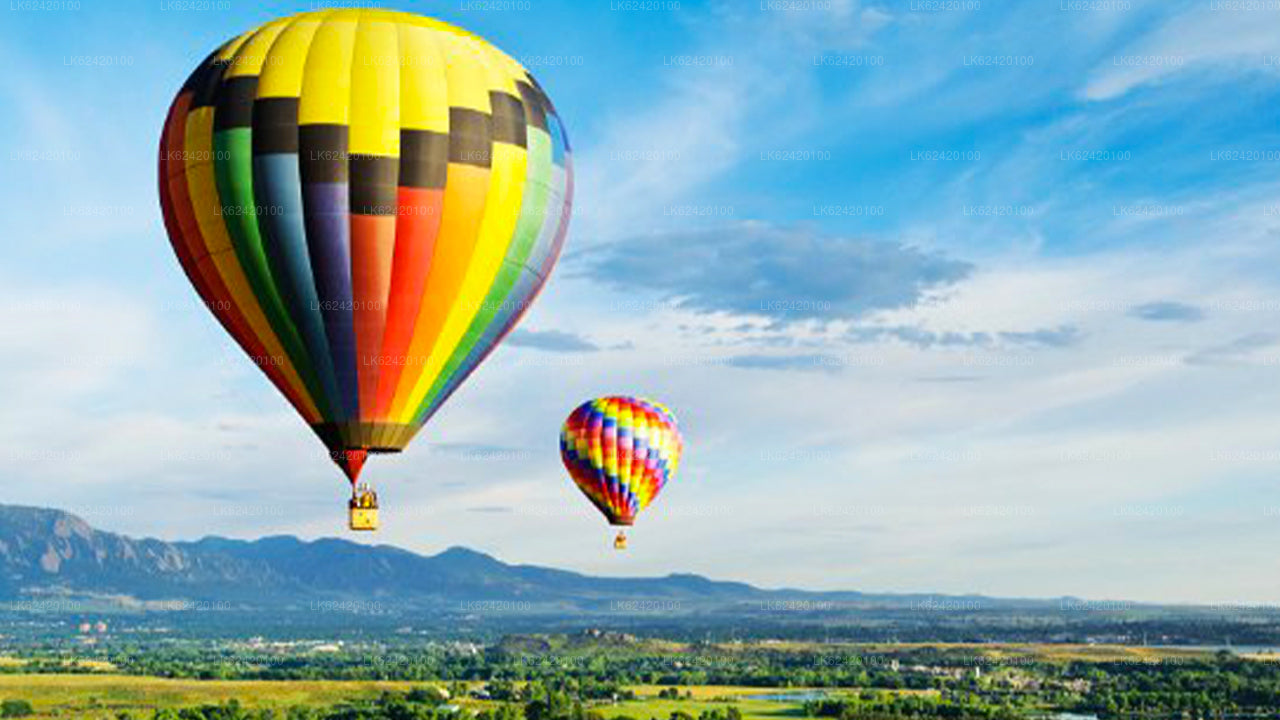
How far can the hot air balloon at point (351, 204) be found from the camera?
124 feet

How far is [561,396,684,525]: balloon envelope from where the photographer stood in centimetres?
7494

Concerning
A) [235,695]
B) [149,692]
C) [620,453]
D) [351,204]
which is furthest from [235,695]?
[351,204]

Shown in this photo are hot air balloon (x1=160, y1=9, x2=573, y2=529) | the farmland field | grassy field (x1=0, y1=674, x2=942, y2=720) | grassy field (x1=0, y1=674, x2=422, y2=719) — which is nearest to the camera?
hot air balloon (x1=160, y1=9, x2=573, y2=529)

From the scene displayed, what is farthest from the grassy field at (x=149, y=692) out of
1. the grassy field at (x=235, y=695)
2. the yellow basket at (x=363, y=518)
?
the yellow basket at (x=363, y=518)

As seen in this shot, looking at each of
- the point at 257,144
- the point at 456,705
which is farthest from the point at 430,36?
the point at 456,705

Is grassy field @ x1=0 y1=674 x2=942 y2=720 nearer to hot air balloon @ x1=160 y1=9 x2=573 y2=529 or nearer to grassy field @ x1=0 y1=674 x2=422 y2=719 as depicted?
grassy field @ x1=0 y1=674 x2=422 y2=719

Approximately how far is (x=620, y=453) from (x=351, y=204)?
3924 cm

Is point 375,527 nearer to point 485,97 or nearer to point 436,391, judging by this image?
point 436,391

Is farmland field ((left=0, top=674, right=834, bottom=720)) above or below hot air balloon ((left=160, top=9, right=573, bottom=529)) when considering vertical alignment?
below

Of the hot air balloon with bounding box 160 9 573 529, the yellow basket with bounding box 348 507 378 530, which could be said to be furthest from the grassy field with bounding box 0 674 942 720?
the hot air balloon with bounding box 160 9 573 529

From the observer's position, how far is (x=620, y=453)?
75562 millimetres

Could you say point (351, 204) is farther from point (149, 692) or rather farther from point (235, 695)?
point (149, 692)

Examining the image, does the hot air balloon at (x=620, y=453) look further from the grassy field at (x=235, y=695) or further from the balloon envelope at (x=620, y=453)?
the grassy field at (x=235, y=695)

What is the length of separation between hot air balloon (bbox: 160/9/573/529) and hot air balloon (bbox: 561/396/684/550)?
35.1 m
